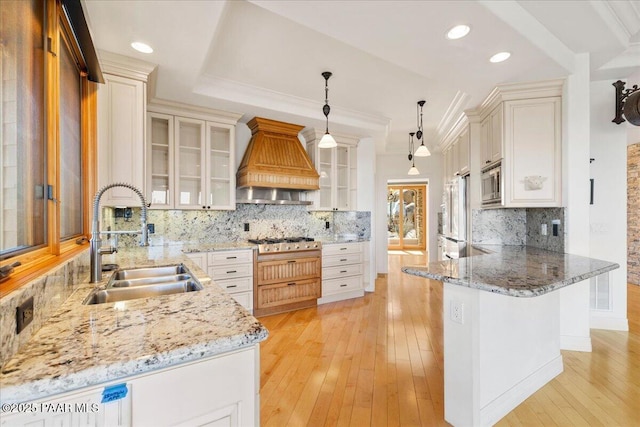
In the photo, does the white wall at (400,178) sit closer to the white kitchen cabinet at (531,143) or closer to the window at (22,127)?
the white kitchen cabinet at (531,143)

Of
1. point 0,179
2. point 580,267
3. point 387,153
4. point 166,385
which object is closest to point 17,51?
point 0,179

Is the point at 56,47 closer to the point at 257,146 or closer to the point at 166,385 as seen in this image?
the point at 166,385

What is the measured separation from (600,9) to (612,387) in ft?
8.80

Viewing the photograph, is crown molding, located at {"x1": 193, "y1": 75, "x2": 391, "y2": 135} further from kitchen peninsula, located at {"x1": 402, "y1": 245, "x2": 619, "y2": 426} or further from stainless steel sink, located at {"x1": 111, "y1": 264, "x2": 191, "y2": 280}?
kitchen peninsula, located at {"x1": 402, "y1": 245, "x2": 619, "y2": 426}

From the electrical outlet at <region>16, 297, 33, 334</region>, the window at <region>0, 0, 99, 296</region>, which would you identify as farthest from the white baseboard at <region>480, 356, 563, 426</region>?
the window at <region>0, 0, 99, 296</region>

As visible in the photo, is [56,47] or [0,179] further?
[56,47]

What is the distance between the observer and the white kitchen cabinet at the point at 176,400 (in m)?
0.67

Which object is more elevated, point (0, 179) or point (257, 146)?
point (257, 146)

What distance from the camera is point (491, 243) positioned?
349 centimetres

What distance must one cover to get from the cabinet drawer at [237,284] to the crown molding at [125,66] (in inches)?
84.5

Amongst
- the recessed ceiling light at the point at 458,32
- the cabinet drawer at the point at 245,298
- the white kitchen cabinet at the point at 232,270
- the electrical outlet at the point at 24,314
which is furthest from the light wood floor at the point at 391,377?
the recessed ceiling light at the point at 458,32

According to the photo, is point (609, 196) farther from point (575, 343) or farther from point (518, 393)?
point (518, 393)

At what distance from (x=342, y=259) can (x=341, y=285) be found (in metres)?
0.38

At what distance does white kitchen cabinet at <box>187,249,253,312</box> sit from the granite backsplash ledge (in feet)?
1.89
